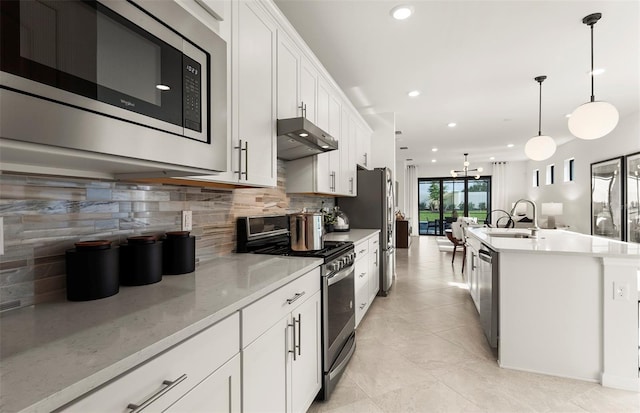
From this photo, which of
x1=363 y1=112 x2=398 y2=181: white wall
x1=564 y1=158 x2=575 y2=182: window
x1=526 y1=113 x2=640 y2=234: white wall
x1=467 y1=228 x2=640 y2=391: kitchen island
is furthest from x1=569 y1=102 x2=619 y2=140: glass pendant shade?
x1=564 y1=158 x2=575 y2=182: window

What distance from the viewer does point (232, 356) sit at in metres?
1.07

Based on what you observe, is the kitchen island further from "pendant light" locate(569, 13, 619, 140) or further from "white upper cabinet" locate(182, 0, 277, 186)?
"white upper cabinet" locate(182, 0, 277, 186)

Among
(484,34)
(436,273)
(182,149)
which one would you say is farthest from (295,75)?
(436,273)

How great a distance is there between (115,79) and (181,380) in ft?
2.84

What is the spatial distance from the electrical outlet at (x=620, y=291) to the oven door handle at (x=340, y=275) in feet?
→ 5.90

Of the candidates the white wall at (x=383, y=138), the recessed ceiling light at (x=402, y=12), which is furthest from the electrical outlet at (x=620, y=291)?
the white wall at (x=383, y=138)

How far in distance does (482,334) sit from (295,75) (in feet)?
9.39

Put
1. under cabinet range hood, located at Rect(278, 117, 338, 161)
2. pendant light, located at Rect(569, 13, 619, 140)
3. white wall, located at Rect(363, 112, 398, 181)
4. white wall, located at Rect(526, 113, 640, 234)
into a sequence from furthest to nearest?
white wall, located at Rect(526, 113, 640, 234)
white wall, located at Rect(363, 112, 398, 181)
pendant light, located at Rect(569, 13, 619, 140)
under cabinet range hood, located at Rect(278, 117, 338, 161)

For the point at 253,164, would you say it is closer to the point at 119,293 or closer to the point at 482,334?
the point at 119,293

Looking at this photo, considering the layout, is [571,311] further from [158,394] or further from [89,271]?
[89,271]

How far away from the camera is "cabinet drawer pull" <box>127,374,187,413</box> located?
0.71m

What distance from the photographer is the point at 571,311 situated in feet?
7.12

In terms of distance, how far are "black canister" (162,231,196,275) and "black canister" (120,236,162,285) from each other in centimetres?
15

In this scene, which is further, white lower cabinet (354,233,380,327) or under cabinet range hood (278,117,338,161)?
white lower cabinet (354,233,380,327)
